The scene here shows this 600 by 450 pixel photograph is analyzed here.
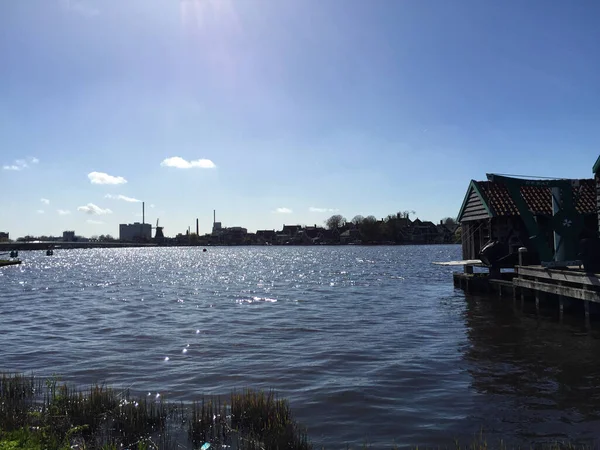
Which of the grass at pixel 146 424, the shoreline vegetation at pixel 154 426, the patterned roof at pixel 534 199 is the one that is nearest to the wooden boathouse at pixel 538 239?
the patterned roof at pixel 534 199

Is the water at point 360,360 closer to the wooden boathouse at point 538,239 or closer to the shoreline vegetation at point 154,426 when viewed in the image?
the shoreline vegetation at point 154,426

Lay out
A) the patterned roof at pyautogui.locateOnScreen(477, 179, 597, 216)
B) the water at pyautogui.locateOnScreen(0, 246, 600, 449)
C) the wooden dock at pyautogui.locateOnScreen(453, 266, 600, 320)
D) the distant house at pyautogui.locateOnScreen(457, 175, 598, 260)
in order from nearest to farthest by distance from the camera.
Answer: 1. the water at pyautogui.locateOnScreen(0, 246, 600, 449)
2. the wooden dock at pyautogui.locateOnScreen(453, 266, 600, 320)
3. the distant house at pyautogui.locateOnScreen(457, 175, 598, 260)
4. the patterned roof at pyautogui.locateOnScreen(477, 179, 597, 216)

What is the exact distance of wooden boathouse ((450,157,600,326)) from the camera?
17.9m

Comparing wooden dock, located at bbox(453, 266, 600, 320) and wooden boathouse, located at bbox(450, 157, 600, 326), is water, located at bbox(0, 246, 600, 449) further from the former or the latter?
wooden boathouse, located at bbox(450, 157, 600, 326)

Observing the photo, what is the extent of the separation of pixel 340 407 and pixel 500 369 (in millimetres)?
4710

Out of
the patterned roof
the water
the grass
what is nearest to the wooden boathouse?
the patterned roof

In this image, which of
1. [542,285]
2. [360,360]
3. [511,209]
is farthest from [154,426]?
[511,209]

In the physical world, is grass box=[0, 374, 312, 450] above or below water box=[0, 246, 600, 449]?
above

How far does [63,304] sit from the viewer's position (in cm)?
2984

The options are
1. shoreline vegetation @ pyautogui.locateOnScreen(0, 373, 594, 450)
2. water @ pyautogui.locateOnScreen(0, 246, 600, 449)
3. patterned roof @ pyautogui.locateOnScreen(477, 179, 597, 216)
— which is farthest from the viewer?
patterned roof @ pyautogui.locateOnScreen(477, 179, 597, 216)

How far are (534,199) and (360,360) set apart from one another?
62.3ft

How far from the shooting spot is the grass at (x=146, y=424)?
24.9 feet

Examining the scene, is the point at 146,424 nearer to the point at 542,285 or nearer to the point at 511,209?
the point at 542,285

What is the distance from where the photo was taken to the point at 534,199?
92.7 ft
